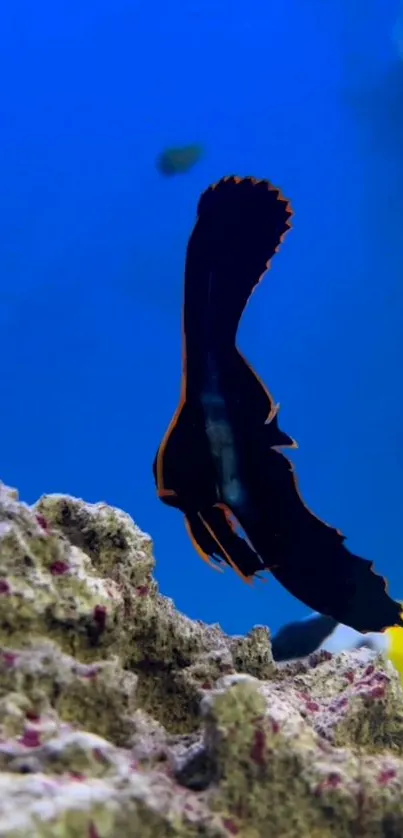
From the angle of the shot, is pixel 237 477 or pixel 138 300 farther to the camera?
pixel 138 300

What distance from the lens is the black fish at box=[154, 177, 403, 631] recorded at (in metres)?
1.07

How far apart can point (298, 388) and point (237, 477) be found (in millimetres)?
3221

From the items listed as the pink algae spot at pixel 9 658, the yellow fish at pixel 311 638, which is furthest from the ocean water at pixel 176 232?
the pink algae spot at pixel 9 658

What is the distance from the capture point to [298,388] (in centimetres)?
428

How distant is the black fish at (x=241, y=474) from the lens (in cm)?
107

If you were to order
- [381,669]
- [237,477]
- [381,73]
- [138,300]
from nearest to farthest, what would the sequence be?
[237,477]
[381,669]
[138,300]
[381,73]

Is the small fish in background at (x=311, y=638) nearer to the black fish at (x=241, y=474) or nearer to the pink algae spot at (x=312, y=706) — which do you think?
the pink algae spot at (x=312, y=706)

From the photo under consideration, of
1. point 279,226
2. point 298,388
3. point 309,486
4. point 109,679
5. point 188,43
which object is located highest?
point 188,43

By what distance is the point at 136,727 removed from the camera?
0.98 meters

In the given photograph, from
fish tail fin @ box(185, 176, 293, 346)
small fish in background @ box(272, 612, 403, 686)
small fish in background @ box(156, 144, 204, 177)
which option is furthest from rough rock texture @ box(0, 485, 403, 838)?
small fish in background @ box(156, 144, 204, 177)

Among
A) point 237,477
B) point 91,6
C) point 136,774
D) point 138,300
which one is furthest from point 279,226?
point 91,6

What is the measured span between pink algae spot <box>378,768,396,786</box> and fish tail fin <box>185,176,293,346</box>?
585 mm

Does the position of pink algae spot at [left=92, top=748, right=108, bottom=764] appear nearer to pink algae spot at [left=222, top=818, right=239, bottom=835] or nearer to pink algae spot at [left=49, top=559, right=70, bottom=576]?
pink algae spot at [left=222, top=818, right=239, bottom=835]

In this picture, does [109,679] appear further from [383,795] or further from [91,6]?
[91,6]
